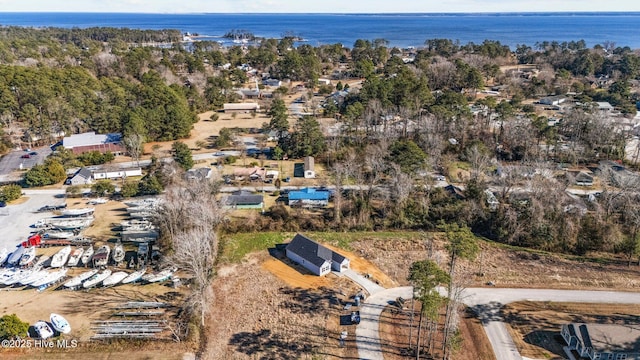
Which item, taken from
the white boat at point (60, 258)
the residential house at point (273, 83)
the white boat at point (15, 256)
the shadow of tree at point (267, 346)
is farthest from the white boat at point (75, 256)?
the residential house at point (273, 83)

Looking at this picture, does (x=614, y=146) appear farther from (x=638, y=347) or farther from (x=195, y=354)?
(x=195, y=354)

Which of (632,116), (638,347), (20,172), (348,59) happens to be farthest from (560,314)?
(348,59)

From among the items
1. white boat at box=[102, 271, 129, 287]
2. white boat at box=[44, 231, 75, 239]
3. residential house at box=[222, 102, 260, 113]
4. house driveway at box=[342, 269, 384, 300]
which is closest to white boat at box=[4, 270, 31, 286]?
white boat at box=[44, 231, 75, 239]

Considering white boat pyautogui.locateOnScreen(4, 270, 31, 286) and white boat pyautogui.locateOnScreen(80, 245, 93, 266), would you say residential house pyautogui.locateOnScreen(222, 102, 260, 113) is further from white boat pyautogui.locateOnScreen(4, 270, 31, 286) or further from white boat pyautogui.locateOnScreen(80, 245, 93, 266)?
white boat pyautogui.locateOnScreen(4, 270, 31, 286)

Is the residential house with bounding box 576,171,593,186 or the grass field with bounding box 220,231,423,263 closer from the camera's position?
the grass field with bounding box 220,231,423,263

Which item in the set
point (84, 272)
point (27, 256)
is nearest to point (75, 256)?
point (84, 272)

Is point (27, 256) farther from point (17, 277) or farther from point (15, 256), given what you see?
point (17, 277)

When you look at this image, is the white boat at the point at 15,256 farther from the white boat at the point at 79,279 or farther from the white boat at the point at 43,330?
the white boat at the point at 43,330
